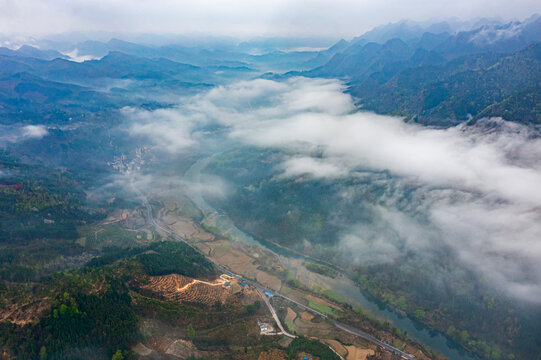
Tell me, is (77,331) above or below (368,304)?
above

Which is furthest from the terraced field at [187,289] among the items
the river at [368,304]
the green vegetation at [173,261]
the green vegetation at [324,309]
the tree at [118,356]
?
the river at [368,304]

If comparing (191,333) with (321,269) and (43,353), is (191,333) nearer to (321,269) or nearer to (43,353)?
(43,353)

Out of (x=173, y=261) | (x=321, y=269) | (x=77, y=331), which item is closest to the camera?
(x=77, y=331)

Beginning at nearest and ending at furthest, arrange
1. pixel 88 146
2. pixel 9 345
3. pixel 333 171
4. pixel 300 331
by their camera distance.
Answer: pixel 9 345, pixel 300 331, pixel 333 171, pixel 88 146

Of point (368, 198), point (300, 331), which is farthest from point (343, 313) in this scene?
point (368, 198)

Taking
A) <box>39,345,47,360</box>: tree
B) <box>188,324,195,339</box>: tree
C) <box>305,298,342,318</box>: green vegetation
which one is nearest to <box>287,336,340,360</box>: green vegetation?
<box>305,298,342,318</box>: green vegetation

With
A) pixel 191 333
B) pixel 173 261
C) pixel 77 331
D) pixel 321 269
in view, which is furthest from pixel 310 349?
pixel 173 261

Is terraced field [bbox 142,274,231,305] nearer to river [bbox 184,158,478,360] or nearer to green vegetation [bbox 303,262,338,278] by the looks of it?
river [bbox 184,158,478,360]

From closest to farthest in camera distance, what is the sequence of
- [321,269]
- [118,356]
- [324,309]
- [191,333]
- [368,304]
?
[118,356], [191,333], [324,309], [368,304], [321,269]

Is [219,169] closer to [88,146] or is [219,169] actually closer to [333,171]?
[333,171]

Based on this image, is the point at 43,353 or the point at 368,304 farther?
the point at 368,304

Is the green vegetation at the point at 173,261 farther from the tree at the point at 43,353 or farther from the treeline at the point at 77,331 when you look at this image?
the tree at the point at 43,353
